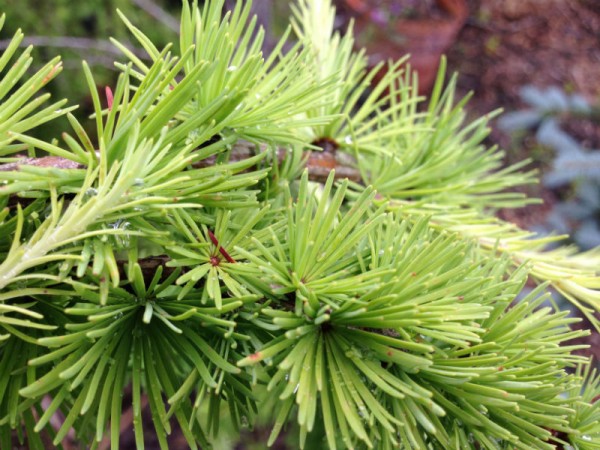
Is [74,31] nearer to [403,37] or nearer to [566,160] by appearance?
[403,37]

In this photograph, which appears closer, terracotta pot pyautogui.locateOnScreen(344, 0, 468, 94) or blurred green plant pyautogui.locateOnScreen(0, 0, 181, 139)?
blurred green plant pyautogui.locateOnScreen(0, 0, 181, 139)

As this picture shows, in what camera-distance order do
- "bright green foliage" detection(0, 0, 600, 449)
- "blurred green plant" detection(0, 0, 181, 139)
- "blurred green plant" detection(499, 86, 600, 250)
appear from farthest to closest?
"blurred green plant" detection(499, 86, 600, 250) → "blurred green plant" detection(0, 0, 181, 139) → "bright green foliage" detection(0, 0, 600, 449)

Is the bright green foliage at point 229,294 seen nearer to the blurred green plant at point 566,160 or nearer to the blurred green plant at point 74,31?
the blurred green plant at point 74,31

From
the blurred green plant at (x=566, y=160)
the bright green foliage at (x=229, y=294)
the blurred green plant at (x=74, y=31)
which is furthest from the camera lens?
the blurred green plant at (x=566, y=160)

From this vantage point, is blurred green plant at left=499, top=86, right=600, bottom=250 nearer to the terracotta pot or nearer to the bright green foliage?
the terracotta pot

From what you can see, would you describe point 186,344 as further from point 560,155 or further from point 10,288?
point 560,155

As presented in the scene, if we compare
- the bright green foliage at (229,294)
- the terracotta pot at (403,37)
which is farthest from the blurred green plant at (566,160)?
the bright green foliage at (229,294)

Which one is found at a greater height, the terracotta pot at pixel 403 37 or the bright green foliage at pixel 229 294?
the terracotta pot at pixel 403 37

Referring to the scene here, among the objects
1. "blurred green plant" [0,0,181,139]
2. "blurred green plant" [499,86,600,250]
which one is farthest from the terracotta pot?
"blurred green plant" [0,0,181,139]

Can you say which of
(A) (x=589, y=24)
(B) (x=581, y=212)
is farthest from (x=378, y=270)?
(A) (x=589, y=24)
